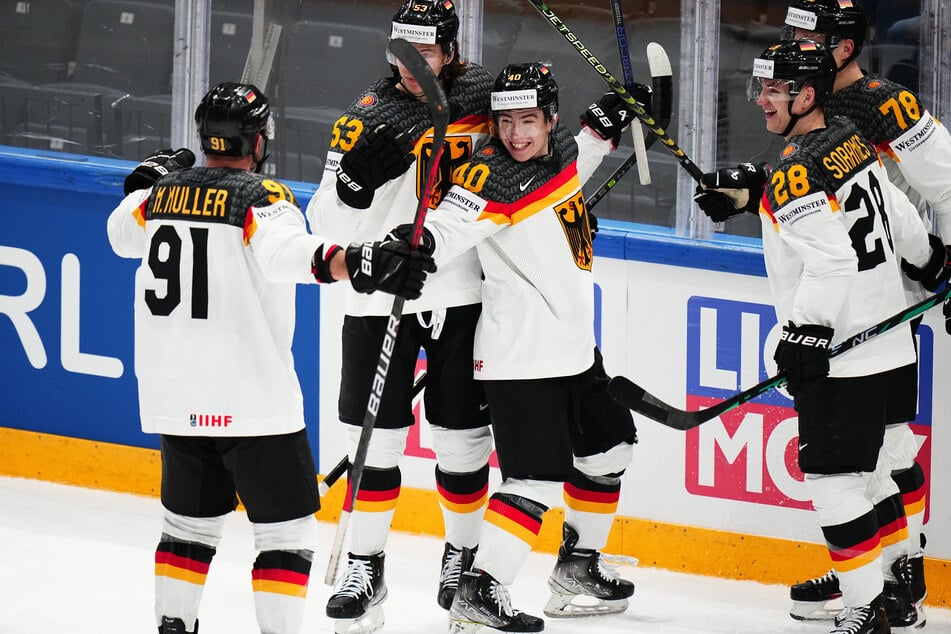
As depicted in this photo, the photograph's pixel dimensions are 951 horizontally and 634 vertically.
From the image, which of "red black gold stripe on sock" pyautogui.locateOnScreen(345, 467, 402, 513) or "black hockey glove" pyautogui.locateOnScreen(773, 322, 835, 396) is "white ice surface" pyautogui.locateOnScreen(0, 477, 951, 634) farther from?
"black hockey glove" pyautogui.locateOnScreen(773, 322, 835, 396)

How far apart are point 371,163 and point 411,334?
49 cm

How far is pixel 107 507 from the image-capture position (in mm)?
4895

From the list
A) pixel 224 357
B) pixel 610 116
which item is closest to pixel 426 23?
pixel 610 116

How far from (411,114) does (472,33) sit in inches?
39.0

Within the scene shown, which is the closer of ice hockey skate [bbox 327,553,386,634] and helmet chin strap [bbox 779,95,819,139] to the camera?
helmet chin strap [bbox 779,95,819,139]

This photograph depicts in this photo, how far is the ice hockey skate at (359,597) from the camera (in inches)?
148

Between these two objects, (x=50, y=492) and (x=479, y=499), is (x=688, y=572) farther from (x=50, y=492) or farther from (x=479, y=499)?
(x=50, y=492)

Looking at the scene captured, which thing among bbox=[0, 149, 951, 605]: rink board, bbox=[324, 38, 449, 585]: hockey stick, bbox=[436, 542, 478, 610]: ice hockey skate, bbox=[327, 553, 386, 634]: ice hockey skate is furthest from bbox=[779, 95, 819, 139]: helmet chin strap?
bbox=[327, 553, 386, 634]: ice hockey skate

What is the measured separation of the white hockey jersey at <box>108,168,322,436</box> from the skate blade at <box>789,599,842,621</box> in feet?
4.89

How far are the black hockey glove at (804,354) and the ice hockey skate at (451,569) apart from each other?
94cm

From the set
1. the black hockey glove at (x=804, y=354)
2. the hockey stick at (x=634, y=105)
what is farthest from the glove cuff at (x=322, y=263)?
the hockey stick at (x=634, y=105)

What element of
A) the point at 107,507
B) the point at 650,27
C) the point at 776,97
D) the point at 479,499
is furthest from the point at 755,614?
the point at 107,507

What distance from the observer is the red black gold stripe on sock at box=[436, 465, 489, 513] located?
3.87 meters

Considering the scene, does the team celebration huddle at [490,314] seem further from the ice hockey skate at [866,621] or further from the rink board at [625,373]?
the rink board at [625,373]
